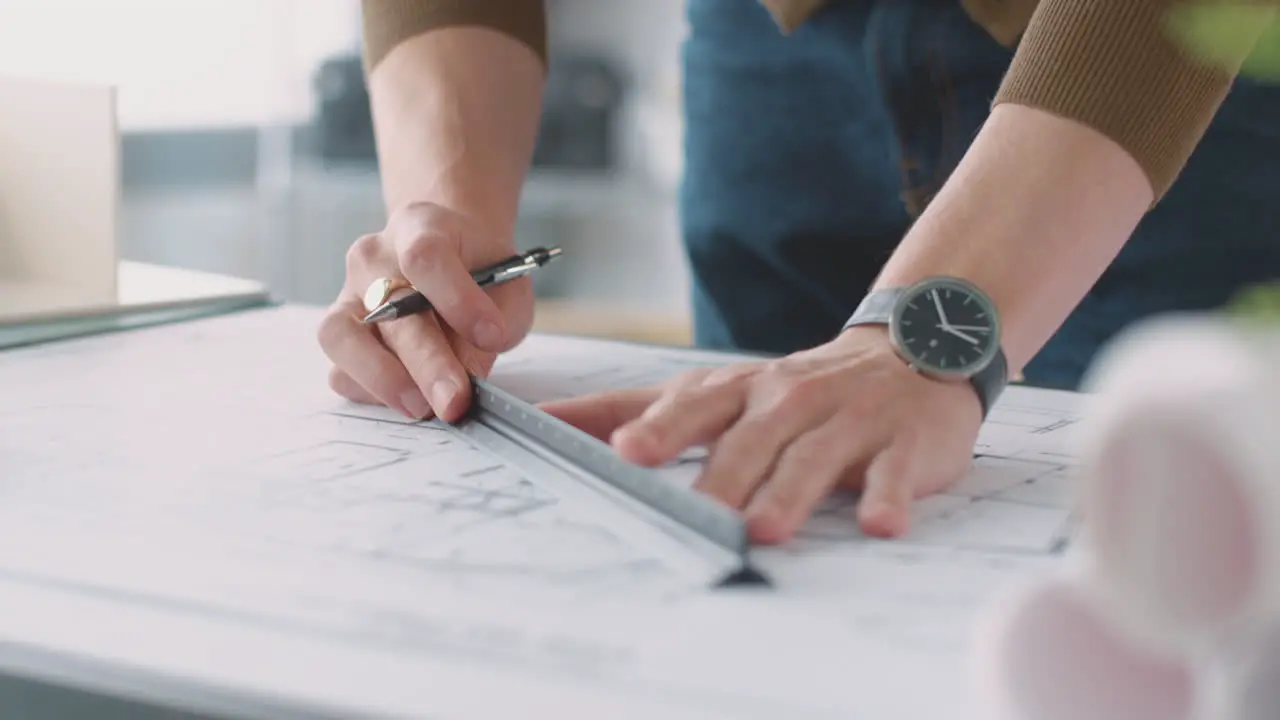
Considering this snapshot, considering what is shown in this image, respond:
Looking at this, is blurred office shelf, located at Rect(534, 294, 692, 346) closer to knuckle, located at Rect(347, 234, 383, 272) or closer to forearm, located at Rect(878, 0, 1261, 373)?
knuckle, located at Rect(347, 234, 383, 272)

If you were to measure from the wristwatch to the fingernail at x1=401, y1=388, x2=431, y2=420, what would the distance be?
320 millimetres

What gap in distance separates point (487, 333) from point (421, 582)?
393 millimetres

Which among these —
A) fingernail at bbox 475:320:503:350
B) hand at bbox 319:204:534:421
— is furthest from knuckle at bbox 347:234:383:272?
fingernail at bbox 475:320:503:350

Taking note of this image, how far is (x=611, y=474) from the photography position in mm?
647

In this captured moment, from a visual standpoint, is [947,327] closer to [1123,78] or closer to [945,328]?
[945,328]

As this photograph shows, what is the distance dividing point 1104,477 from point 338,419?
0.65 meters

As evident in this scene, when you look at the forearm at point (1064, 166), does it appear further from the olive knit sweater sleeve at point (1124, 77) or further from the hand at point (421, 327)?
the hand at point (421, 327)

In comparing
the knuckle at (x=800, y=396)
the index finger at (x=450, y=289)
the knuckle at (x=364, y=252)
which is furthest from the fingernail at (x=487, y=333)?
the knuckle at (x=800, y=396)

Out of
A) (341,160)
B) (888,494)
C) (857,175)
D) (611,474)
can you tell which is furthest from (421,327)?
(341,160)

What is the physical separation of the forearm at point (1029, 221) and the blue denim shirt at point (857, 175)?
0.33 meters

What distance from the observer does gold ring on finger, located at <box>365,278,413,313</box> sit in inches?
36.9

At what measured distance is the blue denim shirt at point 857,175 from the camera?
1.11 meters

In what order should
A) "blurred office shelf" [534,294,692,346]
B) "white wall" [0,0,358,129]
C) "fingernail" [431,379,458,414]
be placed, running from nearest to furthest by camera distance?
"fingernail" [431,379,458,414], "white wall" [0,0,358,129], "blurred office shelf" [534,294,692,346]

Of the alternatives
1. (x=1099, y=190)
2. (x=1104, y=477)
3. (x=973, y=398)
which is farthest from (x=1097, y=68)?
(x=1104, y=477)
